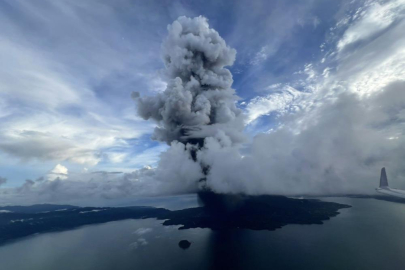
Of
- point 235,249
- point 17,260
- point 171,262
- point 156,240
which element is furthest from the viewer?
point 156,240

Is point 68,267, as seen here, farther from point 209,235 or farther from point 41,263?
point 209,235

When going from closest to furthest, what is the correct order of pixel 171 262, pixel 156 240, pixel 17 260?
pixel 171 262, pixel 17 260, pixel 156 240

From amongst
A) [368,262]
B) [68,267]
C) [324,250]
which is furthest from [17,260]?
[368,262]

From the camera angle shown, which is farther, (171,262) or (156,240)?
(156,240)

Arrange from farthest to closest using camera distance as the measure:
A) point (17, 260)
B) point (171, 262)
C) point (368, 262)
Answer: point (17, 260) → point (171, 262) → point (368, 262)

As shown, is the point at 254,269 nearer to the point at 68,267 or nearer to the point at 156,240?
the point at 156,240

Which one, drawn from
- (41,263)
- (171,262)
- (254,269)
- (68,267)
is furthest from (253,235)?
(41,263)
